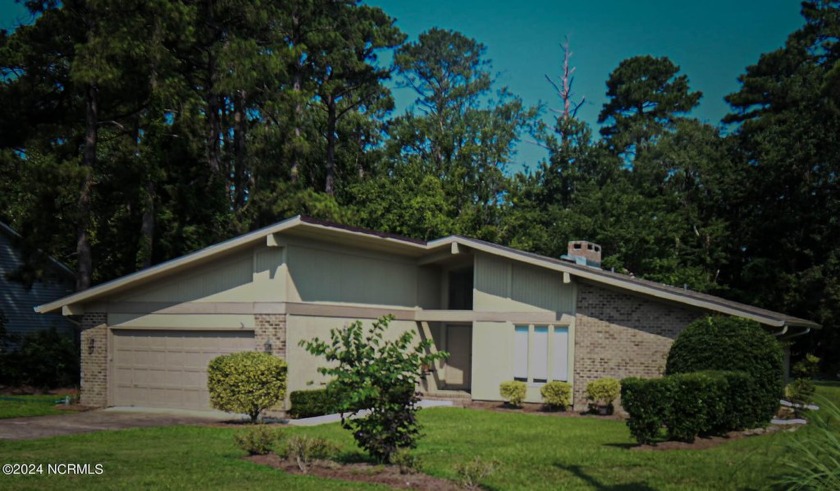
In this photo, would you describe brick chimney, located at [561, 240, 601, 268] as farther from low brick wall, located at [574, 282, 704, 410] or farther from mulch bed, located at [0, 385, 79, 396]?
mulch bed, located at [0, 385, 79, 396]

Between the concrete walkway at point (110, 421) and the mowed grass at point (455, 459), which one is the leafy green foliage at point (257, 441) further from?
the concrete walkway at point (110, 421)

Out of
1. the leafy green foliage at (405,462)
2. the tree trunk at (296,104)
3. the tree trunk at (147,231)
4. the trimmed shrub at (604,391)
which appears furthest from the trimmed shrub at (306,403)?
the tree trunk at (296,104)

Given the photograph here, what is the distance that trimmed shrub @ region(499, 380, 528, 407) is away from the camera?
20781 mm

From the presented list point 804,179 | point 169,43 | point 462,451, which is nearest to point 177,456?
point 462,451

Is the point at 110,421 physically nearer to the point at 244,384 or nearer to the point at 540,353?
the point at 244,384

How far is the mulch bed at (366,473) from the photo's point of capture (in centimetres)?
966

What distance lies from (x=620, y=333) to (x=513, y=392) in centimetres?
317

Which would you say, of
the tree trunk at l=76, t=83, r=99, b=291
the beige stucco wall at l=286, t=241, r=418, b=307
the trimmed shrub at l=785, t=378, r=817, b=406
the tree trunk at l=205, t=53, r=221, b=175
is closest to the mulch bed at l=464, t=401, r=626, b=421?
the beige stucco wall at l=286, t=241, r=418, b=307

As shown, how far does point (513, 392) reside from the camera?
819 inches

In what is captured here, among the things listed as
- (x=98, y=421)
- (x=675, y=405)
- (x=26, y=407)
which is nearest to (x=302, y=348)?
(x=98, y=421)

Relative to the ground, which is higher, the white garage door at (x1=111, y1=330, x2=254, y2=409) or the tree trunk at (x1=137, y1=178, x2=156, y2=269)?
the tree trunk at (x1=137, y1=178, x2=156, y2=269)

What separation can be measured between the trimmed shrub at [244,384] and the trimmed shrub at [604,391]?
7.51 meters

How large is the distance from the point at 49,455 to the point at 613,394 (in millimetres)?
12739

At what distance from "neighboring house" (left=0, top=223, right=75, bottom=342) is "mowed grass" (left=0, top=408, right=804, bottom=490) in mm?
18352
